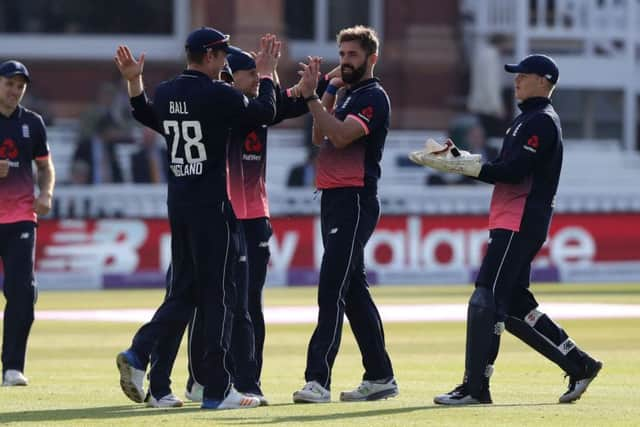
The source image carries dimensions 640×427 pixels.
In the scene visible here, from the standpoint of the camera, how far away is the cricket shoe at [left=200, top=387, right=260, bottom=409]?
31.1 feet

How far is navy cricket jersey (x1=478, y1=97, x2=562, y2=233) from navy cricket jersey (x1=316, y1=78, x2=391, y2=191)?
0.73m

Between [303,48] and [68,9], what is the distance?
413cm

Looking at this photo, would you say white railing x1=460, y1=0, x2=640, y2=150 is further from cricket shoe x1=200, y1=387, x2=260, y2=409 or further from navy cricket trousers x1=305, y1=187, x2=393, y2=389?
cricket shoe x1=200, y1=387, x2=260, y2=409

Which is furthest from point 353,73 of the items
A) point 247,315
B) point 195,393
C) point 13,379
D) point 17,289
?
point 13,379

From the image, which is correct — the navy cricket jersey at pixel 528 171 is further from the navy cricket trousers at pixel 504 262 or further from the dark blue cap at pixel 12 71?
the dark blue cap at pixel 12 71

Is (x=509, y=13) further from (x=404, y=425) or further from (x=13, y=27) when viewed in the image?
(x=404, y=425)

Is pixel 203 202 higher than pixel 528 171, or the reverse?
pixel 528 171

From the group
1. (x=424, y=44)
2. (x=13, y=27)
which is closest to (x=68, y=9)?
(x=13, y=27)

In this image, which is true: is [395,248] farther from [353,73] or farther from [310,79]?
[310,79]

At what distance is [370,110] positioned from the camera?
9.90 m

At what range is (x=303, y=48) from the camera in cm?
3023

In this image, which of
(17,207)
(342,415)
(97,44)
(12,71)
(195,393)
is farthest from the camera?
(97,44)

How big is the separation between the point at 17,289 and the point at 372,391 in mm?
2630

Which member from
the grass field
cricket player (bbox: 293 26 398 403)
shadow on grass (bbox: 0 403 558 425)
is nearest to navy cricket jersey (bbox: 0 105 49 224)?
Answer: the grass field
